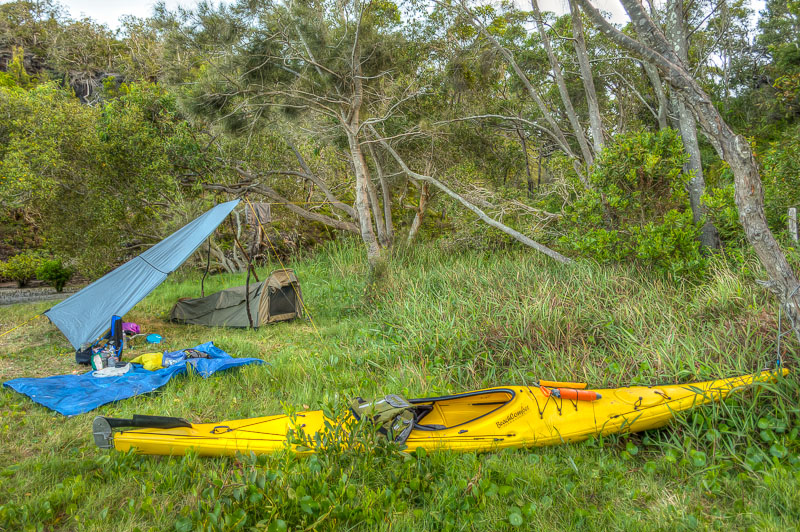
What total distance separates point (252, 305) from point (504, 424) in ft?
14.0

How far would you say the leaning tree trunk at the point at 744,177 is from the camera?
2576mm

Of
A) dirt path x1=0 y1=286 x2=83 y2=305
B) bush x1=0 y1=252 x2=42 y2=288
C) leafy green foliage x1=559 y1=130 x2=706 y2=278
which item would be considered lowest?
dirt path x1=0 y1=286 x2=83 y2=305

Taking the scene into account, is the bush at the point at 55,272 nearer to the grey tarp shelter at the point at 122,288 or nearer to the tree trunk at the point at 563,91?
the grey tarp shelter at the point at 122,288

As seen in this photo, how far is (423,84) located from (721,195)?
17.2 ft

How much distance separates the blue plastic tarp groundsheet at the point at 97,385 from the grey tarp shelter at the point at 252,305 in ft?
5.67

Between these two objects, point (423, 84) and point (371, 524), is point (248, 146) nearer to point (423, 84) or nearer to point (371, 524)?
point (423, 84)

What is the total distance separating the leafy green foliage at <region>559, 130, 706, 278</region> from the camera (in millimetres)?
4250

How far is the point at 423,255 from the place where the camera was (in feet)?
23.3

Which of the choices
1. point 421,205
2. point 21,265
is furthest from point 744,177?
point 21,265

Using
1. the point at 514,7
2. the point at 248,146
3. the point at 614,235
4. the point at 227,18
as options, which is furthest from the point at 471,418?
the point at 248,146

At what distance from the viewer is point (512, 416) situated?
248 cm

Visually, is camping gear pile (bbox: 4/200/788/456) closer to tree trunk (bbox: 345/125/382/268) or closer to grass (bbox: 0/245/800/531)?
grass (bbox: 0/245/800/531)

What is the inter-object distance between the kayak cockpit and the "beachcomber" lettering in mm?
126

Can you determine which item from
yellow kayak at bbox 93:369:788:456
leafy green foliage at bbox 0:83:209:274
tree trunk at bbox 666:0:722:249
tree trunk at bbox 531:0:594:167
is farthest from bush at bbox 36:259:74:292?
tree trunk at bbox 666:0:722:249
